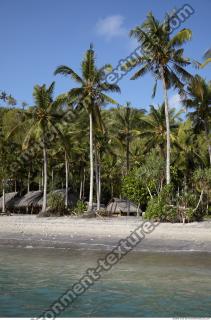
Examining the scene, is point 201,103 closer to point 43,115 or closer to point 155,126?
point 155,126

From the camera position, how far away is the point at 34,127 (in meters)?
34.4

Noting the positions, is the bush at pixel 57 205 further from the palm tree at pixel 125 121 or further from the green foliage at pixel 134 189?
the palm tree at pixel 125 121

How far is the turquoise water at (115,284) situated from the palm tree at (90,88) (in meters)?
15.1

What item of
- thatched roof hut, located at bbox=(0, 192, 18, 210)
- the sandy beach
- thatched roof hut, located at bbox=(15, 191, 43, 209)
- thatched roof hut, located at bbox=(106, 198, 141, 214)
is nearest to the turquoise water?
the sandy beach

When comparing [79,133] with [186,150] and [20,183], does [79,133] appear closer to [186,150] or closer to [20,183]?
[186,150]

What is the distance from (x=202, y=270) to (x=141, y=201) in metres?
20.0

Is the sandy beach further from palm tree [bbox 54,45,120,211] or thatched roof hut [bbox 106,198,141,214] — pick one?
thatched roof hut [bbox 106,198,141,214]

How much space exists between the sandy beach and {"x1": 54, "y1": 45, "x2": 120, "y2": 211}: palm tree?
22.2ft

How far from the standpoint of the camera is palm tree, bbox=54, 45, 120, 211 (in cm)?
3222

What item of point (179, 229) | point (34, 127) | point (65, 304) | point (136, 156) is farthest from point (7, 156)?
point (65, 304)

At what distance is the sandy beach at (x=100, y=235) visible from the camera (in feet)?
67.8

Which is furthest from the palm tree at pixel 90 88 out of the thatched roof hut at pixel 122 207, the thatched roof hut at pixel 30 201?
the thatched roof hut at pixel 30 201

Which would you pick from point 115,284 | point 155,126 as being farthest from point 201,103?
point 115,284

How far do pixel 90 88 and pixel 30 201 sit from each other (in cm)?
1482
